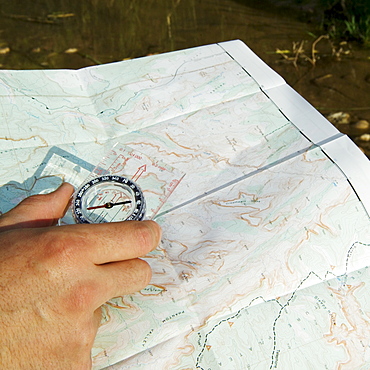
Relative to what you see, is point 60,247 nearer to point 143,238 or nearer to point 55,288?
point 55,288

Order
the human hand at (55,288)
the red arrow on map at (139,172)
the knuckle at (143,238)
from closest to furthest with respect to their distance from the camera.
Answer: the human hand at (55,288) < the knuckle at (143,238) < the red arrow on map at (139,172)

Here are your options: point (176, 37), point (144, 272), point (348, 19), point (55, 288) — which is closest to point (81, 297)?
point (55, 288)

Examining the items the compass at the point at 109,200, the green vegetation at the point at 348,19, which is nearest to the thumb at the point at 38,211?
the compass at the point at 109,200

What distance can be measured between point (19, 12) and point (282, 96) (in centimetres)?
309

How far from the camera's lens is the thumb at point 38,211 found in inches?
51.4

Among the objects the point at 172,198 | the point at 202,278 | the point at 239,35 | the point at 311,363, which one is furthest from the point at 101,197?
the point at 239,35

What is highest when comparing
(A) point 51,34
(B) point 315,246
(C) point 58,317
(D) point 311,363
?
(C) point 58,317

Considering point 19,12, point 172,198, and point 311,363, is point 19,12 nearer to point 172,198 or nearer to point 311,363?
point 172,198

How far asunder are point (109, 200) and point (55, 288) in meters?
0.46

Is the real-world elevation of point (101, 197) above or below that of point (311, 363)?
above

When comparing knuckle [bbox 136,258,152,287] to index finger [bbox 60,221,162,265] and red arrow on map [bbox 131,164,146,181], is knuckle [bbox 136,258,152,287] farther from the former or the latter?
red arrow on map [bbox 131,164,146,181]

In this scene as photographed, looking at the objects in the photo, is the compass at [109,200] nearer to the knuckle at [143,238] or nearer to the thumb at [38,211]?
the thumb at [38,211]

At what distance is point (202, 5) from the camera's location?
165 inches

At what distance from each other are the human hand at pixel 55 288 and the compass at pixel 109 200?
0.27 m
